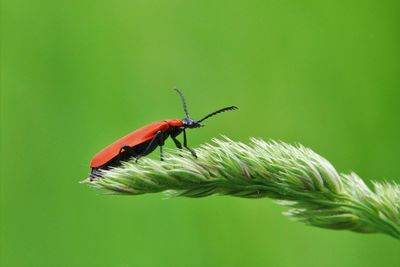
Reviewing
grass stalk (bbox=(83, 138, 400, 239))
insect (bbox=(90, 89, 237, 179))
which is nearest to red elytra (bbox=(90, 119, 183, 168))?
insect (bbox=(90, 89, 237, 179))

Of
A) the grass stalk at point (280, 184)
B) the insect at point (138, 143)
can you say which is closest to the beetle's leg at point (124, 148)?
the insect at point (138, 143)

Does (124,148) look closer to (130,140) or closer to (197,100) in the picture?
(130,140)

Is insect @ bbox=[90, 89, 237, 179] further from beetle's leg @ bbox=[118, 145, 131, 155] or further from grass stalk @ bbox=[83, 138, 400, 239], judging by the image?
grass stalk @ bbox=[83, 138, 400, 239]

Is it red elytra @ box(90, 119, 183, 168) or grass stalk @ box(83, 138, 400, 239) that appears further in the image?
red elytra @ box(90, 119, 183, 168)

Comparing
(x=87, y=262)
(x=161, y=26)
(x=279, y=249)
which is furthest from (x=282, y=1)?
(x=87, y=262)

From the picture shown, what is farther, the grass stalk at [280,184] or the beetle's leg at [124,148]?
the beetle's leg at [124,148]

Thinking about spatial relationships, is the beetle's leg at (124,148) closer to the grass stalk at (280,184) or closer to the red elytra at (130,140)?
the red elytra at (130,140)
